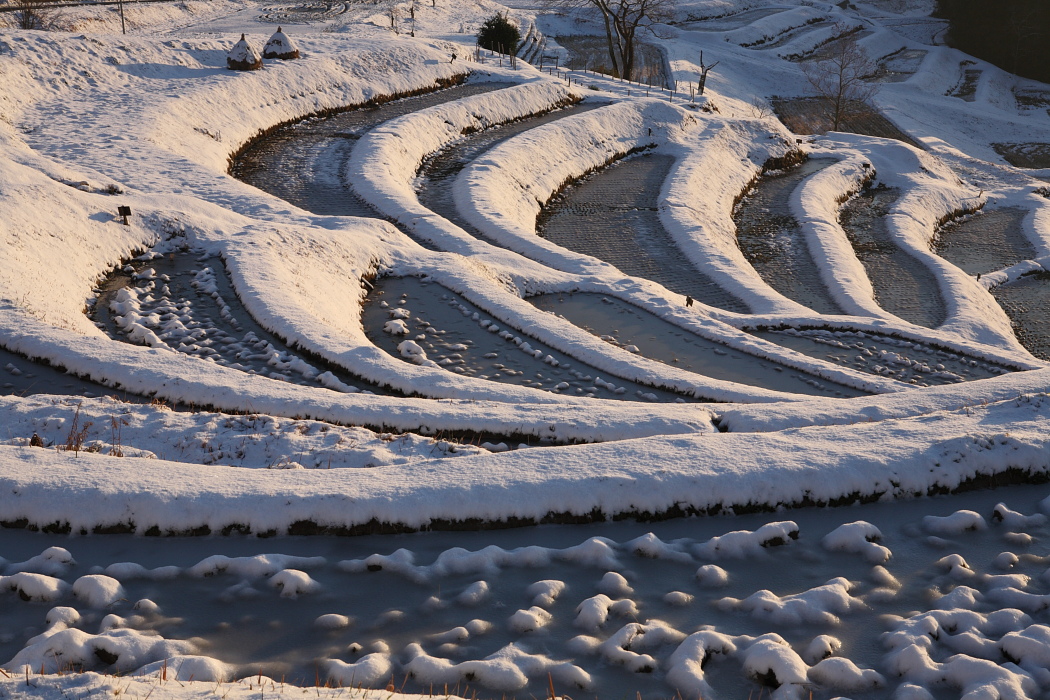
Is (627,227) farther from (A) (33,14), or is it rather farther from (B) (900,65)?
(B) (900,65)

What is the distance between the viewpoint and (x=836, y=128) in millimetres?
47312

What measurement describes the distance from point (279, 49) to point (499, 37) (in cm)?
1551

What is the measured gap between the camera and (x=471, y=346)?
1428 centimetres

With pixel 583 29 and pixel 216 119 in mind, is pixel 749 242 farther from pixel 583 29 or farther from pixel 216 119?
pixel 583 29

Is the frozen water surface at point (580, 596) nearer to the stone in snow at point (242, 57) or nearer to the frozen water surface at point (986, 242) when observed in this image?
the frozen water surface at point (986, 242)

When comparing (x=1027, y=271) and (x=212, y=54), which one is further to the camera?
(x=212, y=54)

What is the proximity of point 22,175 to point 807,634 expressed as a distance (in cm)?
1788

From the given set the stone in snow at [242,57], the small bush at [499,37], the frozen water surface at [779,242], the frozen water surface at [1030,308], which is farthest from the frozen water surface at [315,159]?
the frozen water surface at [1030,308]

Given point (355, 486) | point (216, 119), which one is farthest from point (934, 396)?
point (216, 119)

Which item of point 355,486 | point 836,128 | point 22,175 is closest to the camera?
point 355,486

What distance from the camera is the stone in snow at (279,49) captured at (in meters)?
32.9

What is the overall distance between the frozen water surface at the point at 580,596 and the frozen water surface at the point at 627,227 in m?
13.7

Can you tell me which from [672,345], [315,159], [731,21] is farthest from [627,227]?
[731,21]

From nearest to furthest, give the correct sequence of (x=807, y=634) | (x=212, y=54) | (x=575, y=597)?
1. (x=807, y=634)
2. (x=575, y=597)
3. (x=212, y=54)
